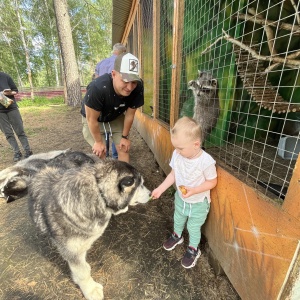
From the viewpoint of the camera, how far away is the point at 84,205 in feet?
5.64

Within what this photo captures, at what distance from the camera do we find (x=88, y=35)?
31328 millimetres

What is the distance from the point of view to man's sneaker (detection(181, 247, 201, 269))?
214cm

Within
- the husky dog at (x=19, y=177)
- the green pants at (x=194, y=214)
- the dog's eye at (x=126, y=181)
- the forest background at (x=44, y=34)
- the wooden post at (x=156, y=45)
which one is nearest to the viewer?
the dog's eye at (x=126, y=181)

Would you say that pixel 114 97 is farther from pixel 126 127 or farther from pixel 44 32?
pixel 44 32

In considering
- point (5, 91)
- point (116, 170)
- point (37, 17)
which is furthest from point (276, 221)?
point (37, 17)

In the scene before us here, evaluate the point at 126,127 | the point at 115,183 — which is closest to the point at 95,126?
the point at 126,127

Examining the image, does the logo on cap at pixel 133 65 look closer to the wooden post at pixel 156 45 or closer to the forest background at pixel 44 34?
the wooden post at pixel 156 45

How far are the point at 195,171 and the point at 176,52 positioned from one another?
188 centimetres

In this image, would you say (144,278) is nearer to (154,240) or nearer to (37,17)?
(154,240)

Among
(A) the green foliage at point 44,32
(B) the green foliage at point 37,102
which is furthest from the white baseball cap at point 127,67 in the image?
(A) the green foliage at point 44,32

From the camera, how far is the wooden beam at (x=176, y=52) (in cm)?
263

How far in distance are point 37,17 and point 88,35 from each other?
725 centimetres

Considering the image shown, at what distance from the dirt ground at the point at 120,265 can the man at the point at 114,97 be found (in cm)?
134

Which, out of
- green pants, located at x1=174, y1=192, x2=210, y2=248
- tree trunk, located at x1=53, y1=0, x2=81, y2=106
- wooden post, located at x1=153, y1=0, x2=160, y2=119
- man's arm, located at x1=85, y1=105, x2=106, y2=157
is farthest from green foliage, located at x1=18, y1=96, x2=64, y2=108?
green pants, located at x1=174, y1=192, x2=210, y2=248
